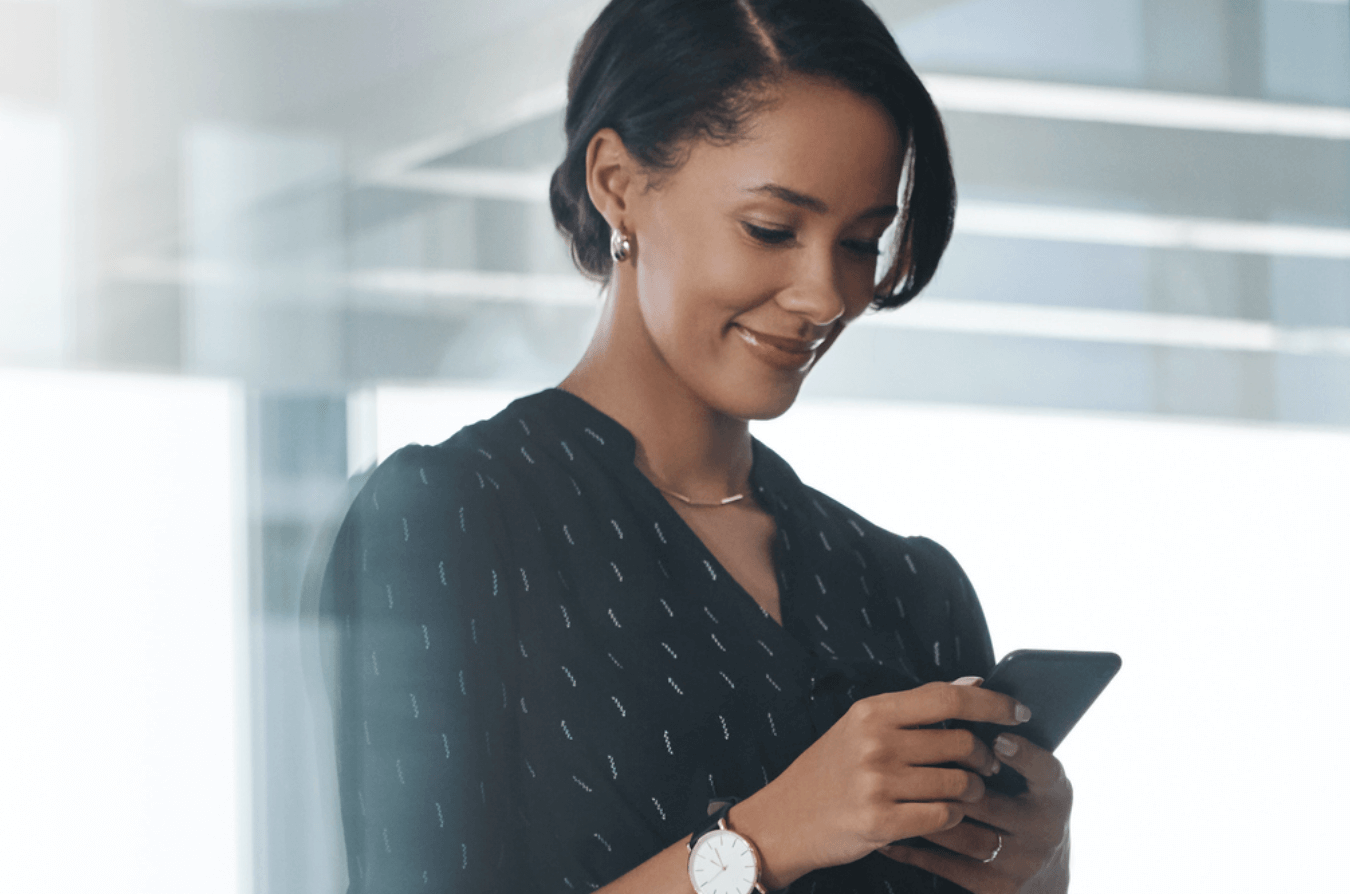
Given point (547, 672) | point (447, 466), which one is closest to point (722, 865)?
point (547, 672)

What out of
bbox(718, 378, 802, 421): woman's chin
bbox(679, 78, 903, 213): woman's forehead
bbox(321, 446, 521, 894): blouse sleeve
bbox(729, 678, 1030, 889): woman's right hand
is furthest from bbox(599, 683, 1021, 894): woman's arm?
bbox(679, 78, 903, 213): woman's forehead

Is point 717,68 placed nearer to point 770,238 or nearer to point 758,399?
point 770,238

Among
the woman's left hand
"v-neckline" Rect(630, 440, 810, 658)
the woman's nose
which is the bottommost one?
the woman's left hand

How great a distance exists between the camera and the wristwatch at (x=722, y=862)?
752 mm

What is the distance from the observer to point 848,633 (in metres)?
0.99

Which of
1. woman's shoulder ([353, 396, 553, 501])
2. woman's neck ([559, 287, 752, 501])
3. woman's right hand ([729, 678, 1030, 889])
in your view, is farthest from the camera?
woman's neck ([559, 287, 752, 501])

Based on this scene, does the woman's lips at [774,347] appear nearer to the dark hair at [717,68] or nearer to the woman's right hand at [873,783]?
the dark hair at [717,68]

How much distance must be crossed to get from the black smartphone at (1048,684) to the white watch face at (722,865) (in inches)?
5.7

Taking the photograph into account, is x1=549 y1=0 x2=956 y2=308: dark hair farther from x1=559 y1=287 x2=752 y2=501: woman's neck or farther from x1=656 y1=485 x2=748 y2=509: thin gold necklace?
x1=656 y1=485 x2=748 y2=509: thin gold necklace

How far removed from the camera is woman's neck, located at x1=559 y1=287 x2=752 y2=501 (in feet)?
3.15

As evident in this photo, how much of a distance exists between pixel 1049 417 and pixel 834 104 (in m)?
0.56

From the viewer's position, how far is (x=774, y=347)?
904mm

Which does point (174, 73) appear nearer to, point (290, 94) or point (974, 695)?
point (290, 94)

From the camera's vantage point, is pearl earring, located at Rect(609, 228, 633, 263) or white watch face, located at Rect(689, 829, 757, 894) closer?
white watch face, located at Rect(689, 829, 757, 894)
